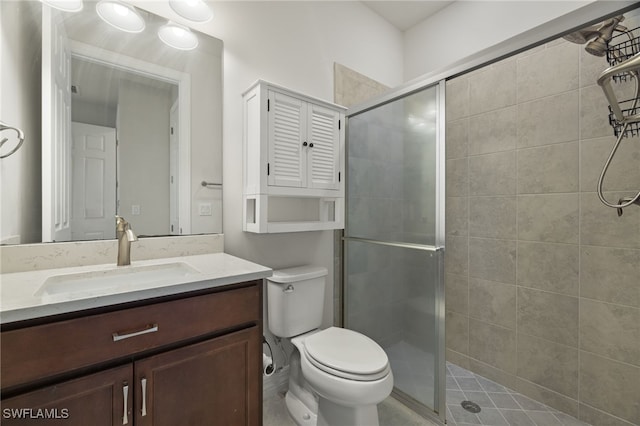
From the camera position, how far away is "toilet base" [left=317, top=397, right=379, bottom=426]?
1.24 metres

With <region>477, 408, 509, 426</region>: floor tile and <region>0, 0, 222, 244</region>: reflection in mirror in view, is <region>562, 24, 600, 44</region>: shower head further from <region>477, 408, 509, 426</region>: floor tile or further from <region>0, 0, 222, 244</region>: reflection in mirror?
<region>477, 408, 509, 426</region>: floor tile

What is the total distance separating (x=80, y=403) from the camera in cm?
79

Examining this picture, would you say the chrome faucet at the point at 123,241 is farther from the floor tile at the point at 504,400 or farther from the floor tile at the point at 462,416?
the floor tile at the point at 504,400

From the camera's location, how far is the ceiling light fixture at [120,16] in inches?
49.4

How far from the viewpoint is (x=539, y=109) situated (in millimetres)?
1748

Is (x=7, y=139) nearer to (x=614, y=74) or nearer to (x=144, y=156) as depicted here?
(x=144, y=156)

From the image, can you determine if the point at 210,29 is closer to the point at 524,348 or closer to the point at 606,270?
the point at 606,270

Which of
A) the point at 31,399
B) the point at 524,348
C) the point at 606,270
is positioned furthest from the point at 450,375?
the point at 31,399

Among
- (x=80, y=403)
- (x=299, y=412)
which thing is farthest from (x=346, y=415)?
(x=80, y=403)

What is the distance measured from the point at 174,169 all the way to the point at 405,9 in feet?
7.18

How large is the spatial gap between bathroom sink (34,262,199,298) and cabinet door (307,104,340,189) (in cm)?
85

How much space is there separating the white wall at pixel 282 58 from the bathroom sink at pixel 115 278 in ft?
1.32

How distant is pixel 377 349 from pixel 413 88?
4.47ft

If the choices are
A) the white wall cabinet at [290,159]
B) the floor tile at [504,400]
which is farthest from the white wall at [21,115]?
the floor tile at [504,400]
